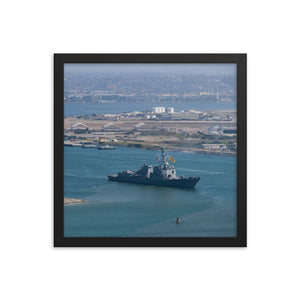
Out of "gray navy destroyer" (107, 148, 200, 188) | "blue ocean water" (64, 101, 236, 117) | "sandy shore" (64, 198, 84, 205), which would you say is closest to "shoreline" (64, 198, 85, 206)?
"sandy shore" (64, 198, 84, 205)

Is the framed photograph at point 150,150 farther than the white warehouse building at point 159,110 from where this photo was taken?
No

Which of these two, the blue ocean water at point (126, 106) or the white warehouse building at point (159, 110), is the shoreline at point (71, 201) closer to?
the blue ocean water at point (126, 106)

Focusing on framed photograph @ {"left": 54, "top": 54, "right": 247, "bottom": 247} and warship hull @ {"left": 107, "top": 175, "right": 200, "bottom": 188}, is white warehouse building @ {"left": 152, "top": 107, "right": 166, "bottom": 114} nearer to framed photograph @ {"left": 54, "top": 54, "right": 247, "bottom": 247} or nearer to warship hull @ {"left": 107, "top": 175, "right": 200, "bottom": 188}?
framed photograph @ {"left": 54, "top": 54, "right": 247, "bottom": 247}

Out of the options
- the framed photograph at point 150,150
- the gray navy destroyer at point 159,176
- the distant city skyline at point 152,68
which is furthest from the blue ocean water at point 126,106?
the gray navy destroyer at point 159,176
